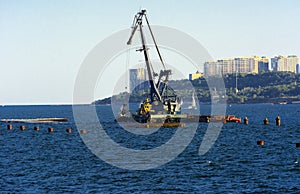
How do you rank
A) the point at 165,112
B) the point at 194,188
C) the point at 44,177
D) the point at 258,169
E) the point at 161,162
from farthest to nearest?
the point at 165,112
the point at 161,162
the point at 258,169
the point at 44,177
the point at 194,188

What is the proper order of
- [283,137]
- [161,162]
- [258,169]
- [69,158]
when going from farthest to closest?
[283,137], [69,158], [161,162], [258,169]

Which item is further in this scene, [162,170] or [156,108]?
[156,108]

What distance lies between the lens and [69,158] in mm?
84750

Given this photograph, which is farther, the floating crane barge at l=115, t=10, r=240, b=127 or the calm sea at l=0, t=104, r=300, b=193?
the floating crane barge at l=115, t=10, r=240, b=127

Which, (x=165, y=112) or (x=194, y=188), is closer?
(x=194, y=188)

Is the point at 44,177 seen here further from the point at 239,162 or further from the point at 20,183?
the point at 239,162

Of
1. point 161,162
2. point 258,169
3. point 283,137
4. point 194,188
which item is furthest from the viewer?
point 283,137

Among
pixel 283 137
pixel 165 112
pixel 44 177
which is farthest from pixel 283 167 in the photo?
pixel 165 112

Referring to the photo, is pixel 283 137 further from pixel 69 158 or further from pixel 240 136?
pixel 69 158

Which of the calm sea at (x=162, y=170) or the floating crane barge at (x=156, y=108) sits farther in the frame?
the floating crane barge at (x=156, y=108)

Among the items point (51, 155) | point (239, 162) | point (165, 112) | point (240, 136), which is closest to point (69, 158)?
point (51, 155)

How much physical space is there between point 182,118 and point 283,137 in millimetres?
41958

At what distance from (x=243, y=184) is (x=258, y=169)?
10.6 m

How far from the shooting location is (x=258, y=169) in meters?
70.6
